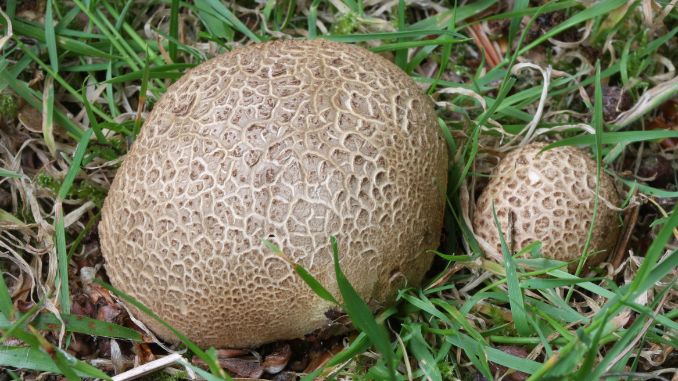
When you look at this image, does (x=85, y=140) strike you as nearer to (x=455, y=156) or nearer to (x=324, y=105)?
(x=324, y=105)

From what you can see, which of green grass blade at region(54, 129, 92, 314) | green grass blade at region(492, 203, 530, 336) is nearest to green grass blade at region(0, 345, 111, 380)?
green grass blade at region(54, 129, 92, 314)

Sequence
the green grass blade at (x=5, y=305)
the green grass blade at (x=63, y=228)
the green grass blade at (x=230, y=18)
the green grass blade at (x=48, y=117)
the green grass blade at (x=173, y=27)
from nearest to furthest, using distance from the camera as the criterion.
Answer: the green grass blade at (x=5, y=305) < the green grass blade at (x=63, y=228) < the green grass blade at (x=48, y=117) < the green grass blade at (x=173, y=27) < the green grass blade at (x=230, y=18)

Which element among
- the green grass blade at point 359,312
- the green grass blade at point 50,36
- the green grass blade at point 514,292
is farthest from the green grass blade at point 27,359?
the green grass blade at point 514,292

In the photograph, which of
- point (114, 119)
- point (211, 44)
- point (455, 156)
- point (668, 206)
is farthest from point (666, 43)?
point (114, 119)

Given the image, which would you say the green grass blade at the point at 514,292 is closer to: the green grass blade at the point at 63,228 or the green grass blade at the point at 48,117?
the green grass blade at the point at 63,228

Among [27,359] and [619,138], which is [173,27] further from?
[619,138]

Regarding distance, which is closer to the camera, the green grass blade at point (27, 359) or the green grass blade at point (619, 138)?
the green grass blade at point (27, 359)

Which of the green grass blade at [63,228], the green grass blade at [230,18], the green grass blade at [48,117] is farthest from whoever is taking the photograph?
the green grass blade at [230,18]
